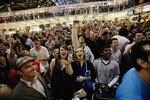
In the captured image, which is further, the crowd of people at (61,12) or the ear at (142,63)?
the crowd of people at (61,12)

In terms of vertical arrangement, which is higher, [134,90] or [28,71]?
[134,90]

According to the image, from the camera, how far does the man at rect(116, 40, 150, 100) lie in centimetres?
165

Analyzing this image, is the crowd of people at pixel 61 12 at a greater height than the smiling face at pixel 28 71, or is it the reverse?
the smiling face at pixel 28 71

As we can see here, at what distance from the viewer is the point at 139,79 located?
1.74m

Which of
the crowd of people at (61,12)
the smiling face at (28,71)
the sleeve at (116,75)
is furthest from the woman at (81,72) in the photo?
the crowd of people at (61,12)

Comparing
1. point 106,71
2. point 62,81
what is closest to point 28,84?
point 62,81

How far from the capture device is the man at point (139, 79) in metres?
1.65

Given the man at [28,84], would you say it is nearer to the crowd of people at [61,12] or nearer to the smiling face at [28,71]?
the smiling face at [28,71]

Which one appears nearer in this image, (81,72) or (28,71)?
(28,71)

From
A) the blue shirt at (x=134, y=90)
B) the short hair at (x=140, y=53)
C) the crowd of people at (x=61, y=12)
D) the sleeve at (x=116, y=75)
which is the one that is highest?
the short hair at (x=140, y=53)

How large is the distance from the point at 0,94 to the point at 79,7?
3189 centimetres

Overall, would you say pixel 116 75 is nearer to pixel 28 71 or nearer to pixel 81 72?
pixel 81 72

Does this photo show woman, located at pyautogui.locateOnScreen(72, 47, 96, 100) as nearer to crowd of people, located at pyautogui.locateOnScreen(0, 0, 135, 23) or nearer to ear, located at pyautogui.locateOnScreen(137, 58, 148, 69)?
ear, located at pyautogui.locateOnScreen(137, 58, 148, 69)

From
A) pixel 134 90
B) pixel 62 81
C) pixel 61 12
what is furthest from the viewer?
pixel 61 12
